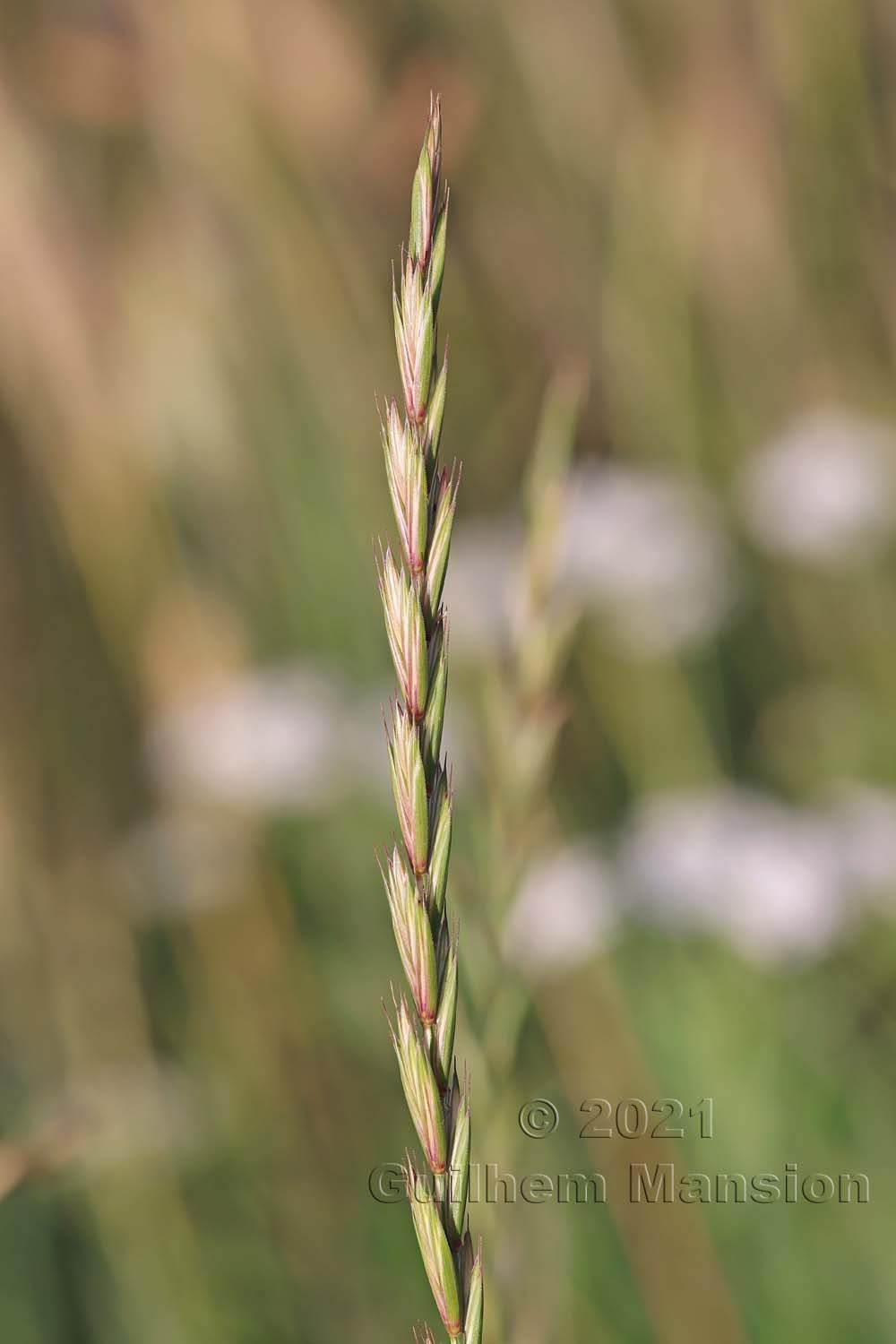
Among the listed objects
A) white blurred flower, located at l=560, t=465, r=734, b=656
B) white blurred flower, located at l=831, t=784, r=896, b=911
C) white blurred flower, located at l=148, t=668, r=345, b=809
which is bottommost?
white blurred flower, located at l=831, t=784, r=896, b=911

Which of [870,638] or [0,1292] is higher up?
[870,638]

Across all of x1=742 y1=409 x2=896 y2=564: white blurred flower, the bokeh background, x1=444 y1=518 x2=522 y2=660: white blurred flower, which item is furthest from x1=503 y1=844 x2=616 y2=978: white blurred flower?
x1=742 y1=409 x2=896 y2=564: white blurred flower

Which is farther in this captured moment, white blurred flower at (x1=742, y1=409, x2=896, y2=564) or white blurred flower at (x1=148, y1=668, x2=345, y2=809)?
white blurred flower at (x1=742, y1=409, x2=896, y2=564)

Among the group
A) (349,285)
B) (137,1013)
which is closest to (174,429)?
(349,285)

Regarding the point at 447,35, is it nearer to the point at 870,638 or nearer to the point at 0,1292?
the point at 870,638

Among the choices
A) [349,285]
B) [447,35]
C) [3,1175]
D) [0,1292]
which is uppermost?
[447,35]

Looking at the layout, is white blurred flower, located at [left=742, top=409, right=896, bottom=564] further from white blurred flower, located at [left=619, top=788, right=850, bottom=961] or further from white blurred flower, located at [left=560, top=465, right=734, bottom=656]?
white blurred flower, located at [left=619, top=788, right=850, bottom=961]
